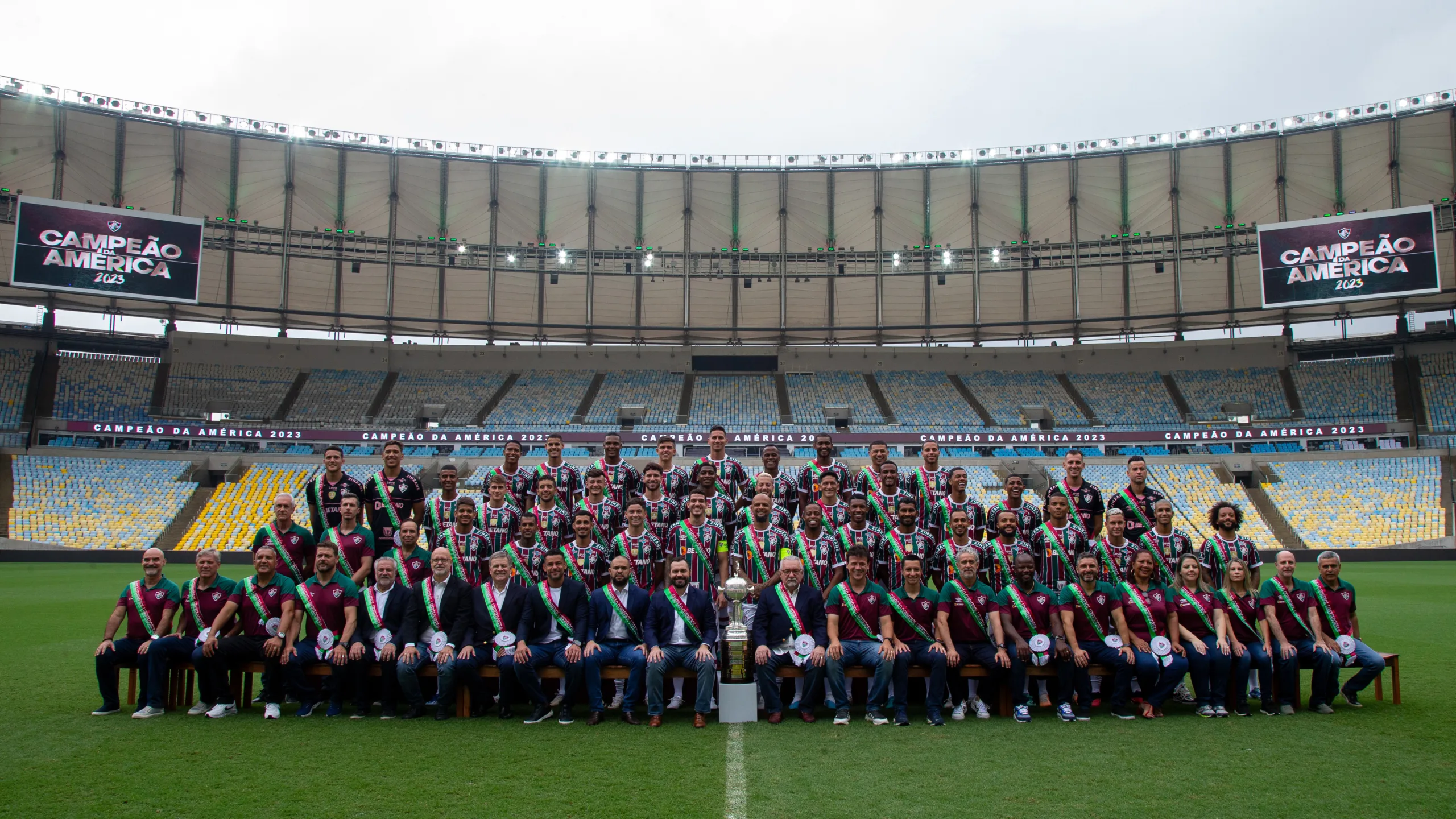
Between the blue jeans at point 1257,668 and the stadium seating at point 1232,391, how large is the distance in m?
37.1

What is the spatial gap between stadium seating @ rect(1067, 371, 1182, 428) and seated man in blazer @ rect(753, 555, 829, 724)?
36.1 metres

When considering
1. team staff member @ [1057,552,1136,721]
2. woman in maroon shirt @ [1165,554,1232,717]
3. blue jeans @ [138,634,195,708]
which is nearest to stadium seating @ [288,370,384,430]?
blue jeans @ [138,634,195,708]

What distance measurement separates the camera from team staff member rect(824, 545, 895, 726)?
7355 mm

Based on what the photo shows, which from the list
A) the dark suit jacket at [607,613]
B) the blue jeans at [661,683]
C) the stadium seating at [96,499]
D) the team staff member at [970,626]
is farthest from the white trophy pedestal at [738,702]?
the stadium seating at [96,499]

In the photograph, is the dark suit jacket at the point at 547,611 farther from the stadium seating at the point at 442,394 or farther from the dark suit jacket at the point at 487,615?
the stadium seating at the point at 442,394

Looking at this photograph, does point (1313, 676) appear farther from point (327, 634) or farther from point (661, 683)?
point (327, 634)

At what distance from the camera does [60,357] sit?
3850 cm

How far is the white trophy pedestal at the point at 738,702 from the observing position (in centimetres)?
737

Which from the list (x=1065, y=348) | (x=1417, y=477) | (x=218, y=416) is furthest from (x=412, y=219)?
(x=1417, y=477)

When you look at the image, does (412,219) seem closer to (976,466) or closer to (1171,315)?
(976,466)

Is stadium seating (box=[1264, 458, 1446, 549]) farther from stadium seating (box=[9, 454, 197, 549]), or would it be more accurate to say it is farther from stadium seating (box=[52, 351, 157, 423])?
stadium seating (box=[52, 351, 157, 423])

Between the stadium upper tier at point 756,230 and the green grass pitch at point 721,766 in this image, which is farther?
the stadium upper tier at point 756,230

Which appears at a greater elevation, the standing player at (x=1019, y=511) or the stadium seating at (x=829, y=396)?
the stadium seating at (x=829, y=396)

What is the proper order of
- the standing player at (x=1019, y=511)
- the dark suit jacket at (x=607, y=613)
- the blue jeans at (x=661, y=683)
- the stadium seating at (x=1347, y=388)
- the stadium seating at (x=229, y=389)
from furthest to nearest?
the stadium seating at (x=229, y=389) < the stadium seating at (x=1347, y=388) < the standing player at (x=1019, y=511) < the dark suit jacket at (x=607, y=613) < the blue jeans at (x=661, y=683)
